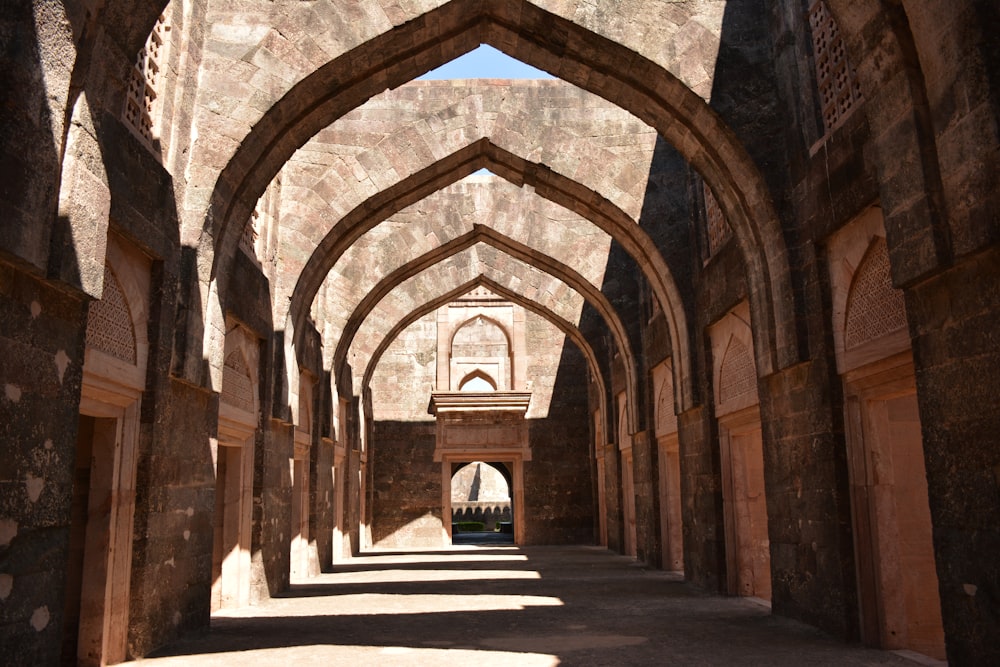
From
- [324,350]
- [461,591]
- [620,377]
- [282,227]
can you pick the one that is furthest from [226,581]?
[620,377]

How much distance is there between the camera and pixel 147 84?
19.1 ft

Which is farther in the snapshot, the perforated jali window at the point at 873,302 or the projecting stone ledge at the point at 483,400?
the projecting stone ledge at the point at 483,400

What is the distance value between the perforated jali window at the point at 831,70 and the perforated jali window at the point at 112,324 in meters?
5.08

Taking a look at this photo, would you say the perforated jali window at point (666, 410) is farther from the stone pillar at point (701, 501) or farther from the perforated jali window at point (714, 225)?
the perforated jali window at point (714, 225)

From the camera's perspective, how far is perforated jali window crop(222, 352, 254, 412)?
7541mm

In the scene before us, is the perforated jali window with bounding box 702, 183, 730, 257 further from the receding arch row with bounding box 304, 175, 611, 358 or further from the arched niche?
the arched niche

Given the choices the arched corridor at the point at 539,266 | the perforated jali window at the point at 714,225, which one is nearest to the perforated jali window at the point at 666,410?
the arched corridor at the point at 539,266

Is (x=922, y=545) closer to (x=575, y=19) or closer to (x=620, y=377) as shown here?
(x=575, y=19)

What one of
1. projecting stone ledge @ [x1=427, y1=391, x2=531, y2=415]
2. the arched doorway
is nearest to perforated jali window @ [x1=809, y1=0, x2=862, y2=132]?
projecting stone ledge @ [x1=427, y1=391, x2=531, y2=415]

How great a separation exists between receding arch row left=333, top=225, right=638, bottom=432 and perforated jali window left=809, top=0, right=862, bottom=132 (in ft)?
21.5

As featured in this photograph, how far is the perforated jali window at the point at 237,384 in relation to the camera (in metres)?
7.54

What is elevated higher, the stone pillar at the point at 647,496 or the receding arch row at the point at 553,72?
the receding arch row at the point at 553,72

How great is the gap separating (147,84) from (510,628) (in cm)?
483

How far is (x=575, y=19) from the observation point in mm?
6715
